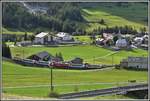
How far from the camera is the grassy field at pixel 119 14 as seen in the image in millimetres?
27816

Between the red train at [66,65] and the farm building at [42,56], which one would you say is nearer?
the red train at [66,65]

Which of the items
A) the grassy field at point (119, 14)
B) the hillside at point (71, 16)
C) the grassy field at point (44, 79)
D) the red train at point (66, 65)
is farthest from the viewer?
the grassy field at point (119, 14)

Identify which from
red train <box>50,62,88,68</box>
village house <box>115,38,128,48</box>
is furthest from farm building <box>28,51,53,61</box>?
village house <box>115,38,128,48</box>

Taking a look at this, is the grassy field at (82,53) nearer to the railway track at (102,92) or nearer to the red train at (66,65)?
the red train at (66,65)

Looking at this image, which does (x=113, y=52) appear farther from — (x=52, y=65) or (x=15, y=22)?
(x=15, y=22)

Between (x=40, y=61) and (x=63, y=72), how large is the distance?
6.99 ft

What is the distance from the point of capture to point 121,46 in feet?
58.7

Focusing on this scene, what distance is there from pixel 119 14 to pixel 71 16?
7945mm

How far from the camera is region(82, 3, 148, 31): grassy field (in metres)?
27.8

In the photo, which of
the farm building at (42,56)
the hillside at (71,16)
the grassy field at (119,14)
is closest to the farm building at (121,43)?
the hillside at (71,16)

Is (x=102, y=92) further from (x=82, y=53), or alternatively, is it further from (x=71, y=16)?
(x=71, y=16)

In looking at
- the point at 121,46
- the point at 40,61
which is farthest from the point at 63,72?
the point at 121,46

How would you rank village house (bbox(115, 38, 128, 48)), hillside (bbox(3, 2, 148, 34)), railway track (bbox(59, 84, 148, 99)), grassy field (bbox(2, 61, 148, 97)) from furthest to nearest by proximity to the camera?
hillside (bbox(3, 2, 148, 34)) < village house (bbox(115, 38, 128, 48)) < grassy field (bbox(2, 61, 148, 97)) < railway track (bbox(59, 84, 148, 99))

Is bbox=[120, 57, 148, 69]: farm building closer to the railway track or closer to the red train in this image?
the red train
